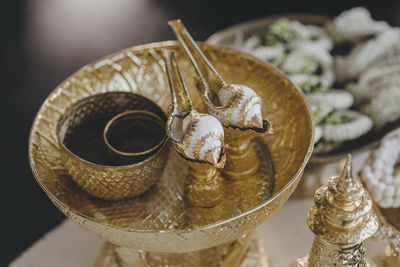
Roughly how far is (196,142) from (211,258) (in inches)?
10.1

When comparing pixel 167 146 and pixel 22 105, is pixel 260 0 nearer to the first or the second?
pixel 22 105

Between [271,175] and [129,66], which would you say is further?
[129,66]

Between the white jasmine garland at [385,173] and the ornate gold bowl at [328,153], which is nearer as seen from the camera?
the white jasmine garland at [385,173]

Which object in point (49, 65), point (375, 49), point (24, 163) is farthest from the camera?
point (49, 65)

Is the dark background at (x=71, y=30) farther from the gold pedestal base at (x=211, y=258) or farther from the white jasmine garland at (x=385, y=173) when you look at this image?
the white jasmine garland at (x=385, y=173)

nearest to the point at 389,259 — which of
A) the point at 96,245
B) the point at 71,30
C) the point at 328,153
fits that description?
the point at 328,153

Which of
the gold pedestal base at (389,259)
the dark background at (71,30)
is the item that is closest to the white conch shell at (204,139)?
the gold pedestal base at (389,259)

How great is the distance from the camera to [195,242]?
450 millimetres

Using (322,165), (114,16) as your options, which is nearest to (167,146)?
(322,165)

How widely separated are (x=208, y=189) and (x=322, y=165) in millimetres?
306

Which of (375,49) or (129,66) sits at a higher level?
(129,66)

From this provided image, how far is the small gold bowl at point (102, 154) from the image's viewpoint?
0.48m

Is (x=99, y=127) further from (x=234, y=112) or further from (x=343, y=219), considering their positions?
(x=343, y=219)

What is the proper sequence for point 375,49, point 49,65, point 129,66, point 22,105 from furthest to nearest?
point 49,65
point 22,105
point 375,49
point 129,66
